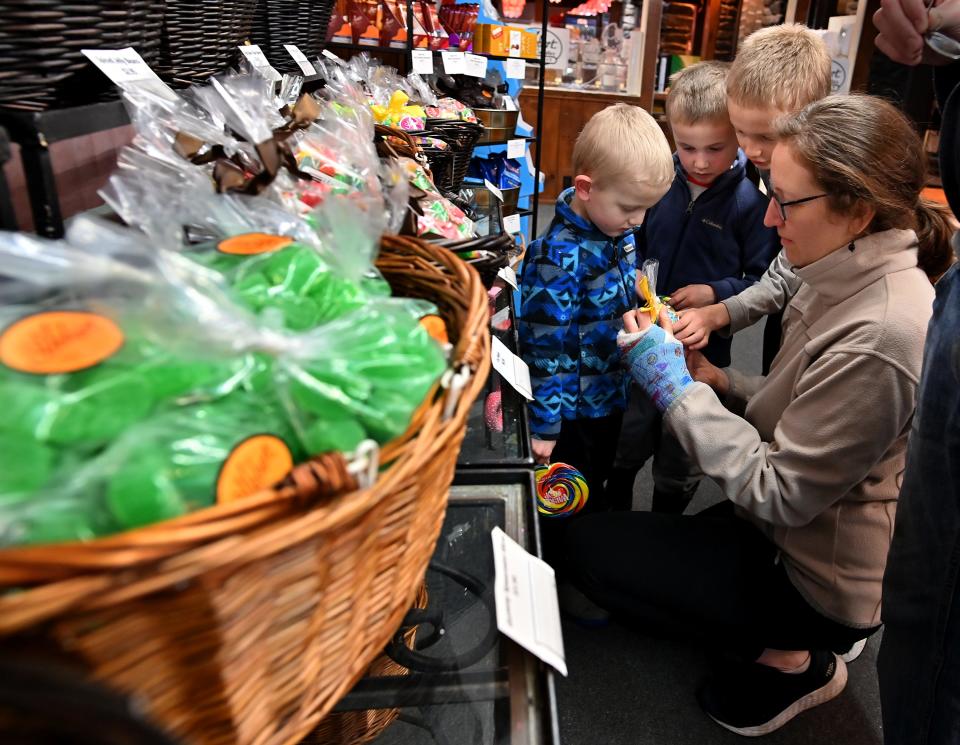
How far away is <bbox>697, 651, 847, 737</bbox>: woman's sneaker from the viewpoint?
1571 mm

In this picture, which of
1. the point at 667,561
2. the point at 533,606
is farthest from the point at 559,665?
the point at 667,561

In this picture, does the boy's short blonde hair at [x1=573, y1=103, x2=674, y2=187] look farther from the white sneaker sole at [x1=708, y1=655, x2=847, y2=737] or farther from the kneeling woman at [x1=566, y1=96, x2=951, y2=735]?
the white sneaker sole at [x1=708, y1=655, x2=847, y2=737]

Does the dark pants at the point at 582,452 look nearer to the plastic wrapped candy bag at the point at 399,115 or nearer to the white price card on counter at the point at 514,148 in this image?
the plastic wrapped candy bag at the point at 399,115

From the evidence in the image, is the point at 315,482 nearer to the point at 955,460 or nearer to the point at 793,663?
the point at 955,460

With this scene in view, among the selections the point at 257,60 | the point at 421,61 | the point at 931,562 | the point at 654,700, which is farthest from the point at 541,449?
the point at 421,61

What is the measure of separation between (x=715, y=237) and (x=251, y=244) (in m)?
1.72

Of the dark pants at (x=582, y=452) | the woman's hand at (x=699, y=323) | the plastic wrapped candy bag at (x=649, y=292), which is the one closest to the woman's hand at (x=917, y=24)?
the plastic wrapped candy bag at (x=649, y=292)

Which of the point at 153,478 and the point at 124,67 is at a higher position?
the point at 124,67

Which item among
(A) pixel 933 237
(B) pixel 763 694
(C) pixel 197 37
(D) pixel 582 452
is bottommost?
(B) pixel 763 694

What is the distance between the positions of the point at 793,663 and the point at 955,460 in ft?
2.75

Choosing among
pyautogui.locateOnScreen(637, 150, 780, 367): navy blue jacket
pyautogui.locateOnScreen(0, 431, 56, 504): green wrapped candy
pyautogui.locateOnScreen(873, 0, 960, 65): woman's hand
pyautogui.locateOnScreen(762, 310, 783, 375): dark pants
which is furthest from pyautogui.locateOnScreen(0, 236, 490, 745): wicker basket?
pyautogui.locateOnScreen(762, 310, 783, 375): dark pants

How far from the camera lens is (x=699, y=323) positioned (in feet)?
5.98

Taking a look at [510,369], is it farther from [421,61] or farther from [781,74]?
[421,61]

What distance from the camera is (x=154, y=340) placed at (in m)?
0.48
